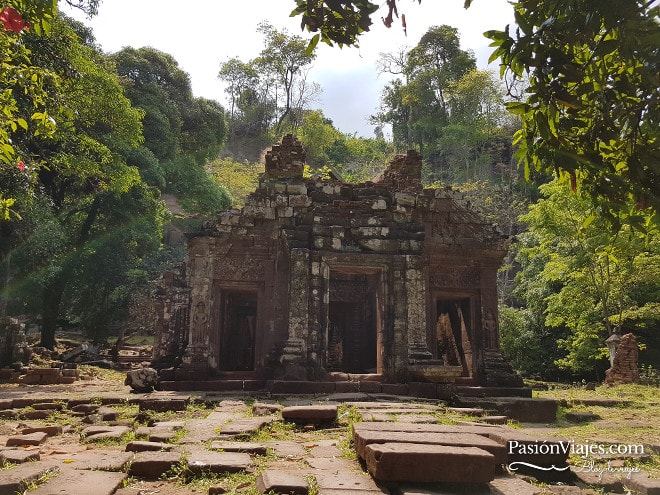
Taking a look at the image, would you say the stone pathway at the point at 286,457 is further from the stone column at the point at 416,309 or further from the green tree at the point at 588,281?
the green tree at the point at 588,281

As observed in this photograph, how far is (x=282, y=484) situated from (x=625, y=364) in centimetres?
1485

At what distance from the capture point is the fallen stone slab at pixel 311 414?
18.4ft

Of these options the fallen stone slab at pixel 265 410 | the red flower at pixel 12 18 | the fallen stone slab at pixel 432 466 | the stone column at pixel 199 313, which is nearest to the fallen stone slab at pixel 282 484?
the fallen stone slab at pixel 432 466

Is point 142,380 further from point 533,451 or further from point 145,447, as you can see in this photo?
point 533,451

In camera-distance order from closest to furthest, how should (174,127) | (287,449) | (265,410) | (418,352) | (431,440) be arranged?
(431,440) < (287,449) < (265,410) < (418,352) < (174,127)

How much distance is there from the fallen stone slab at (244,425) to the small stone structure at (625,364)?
12.9m

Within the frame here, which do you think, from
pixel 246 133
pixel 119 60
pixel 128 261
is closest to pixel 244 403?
pixel 128 261

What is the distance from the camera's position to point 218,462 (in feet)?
12.7

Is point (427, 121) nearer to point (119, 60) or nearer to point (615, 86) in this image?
point (119, 60)

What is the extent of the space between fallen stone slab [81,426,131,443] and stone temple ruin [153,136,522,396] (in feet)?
15.0

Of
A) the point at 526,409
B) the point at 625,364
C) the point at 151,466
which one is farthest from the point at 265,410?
the point at 625,364

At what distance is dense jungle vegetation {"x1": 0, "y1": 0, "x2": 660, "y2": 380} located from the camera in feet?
9.37

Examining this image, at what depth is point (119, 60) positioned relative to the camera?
79.8 feet

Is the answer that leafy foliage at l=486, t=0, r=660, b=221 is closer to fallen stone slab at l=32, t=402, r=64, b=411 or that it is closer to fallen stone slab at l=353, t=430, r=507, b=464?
fallen stone slab at l=353, t=430, r=507, b=464
